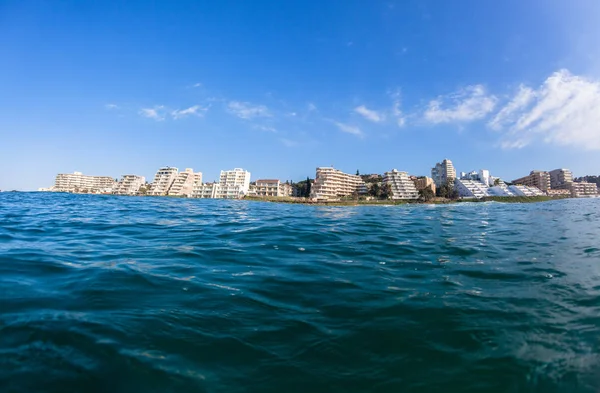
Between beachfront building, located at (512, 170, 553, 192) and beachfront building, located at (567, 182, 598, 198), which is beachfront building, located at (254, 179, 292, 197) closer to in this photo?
beachfront building, located at (512, 170, 553, 192)

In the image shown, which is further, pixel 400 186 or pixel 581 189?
pixel 581 189

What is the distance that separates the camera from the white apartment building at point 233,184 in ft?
430

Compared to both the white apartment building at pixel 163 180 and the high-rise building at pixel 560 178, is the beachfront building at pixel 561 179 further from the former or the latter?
the white apartment building at pixel 163 180

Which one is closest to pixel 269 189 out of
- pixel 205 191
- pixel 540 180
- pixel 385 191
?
pixel 205 191

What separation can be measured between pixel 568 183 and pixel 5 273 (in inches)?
8788

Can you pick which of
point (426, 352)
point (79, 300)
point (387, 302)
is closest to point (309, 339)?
point (426, 352)

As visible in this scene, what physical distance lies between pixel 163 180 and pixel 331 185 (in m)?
87.7

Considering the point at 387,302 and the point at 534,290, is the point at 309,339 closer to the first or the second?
the point at 387,302

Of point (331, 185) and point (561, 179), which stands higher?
point (561, 179)

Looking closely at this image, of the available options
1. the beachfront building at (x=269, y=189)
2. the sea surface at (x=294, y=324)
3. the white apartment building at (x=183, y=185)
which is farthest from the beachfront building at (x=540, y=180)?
the sea surface at (x=294, y=324)

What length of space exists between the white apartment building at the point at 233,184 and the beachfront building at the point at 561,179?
182 metres

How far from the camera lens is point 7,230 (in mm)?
11266

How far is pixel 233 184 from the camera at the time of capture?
13438 cm

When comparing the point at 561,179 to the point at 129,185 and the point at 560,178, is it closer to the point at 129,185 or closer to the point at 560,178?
the point at 560,178
